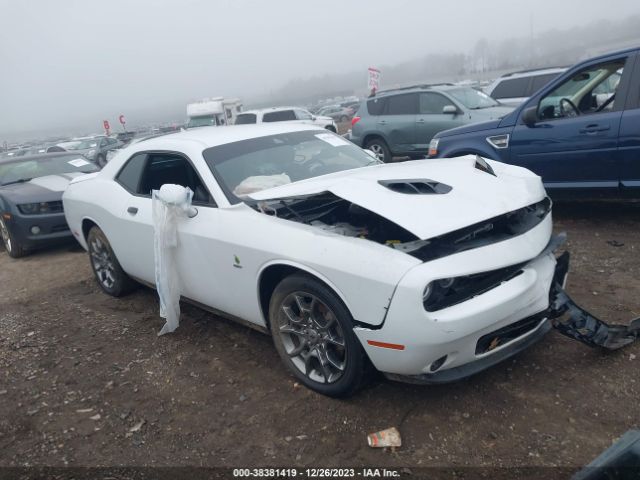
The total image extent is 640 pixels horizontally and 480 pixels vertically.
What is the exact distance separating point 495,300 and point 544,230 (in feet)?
2.61

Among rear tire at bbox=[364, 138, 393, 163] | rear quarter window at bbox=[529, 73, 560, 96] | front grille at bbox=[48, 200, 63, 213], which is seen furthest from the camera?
rear quarter window at bbox=[529, 73, 560, 96]

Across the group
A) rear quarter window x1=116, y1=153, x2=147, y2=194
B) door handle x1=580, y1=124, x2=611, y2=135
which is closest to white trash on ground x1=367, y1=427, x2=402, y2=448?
rear quarter window x1=116, y1=153, x2=147, y2=194

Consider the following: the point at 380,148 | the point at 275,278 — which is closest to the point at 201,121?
the point at 380,148

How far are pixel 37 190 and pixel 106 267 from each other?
3.03 meters

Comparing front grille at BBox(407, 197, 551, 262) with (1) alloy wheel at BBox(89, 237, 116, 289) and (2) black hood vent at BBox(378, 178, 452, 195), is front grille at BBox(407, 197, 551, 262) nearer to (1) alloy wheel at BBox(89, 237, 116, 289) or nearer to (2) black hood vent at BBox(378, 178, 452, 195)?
(2) black hood vent at BBox(378, 178, 452, 195)

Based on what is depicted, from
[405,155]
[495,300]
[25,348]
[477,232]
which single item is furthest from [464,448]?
[405,155]

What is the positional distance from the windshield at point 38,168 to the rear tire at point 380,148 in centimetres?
567

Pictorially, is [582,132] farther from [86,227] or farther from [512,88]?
[512,88]

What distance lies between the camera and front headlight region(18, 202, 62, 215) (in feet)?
22.5

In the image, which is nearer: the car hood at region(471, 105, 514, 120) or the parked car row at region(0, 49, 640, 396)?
the parked car row at region(0, 49, 640, 396)

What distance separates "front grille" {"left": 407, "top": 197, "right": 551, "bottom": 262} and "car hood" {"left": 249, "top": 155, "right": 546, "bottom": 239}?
95 mm

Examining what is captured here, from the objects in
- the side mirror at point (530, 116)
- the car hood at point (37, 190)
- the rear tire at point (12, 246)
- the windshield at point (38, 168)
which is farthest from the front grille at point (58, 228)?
the side mirror at point (530, 116)

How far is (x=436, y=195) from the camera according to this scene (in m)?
2.90

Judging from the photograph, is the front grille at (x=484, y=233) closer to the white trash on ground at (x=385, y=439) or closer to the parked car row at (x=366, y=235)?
the parked car row at (x=366, y=235)
